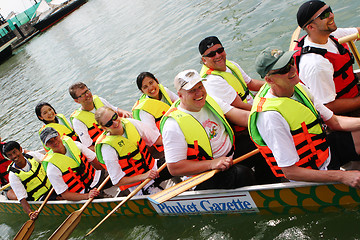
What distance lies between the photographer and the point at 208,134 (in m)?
3.48

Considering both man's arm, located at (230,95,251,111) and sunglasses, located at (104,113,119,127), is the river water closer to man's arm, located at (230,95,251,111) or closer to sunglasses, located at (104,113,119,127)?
man's arm, located at (230,95,251,111)

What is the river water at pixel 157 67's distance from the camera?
151 inches

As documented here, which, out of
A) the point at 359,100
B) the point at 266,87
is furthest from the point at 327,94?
the point at 266,87

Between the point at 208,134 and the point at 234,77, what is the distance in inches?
42.6

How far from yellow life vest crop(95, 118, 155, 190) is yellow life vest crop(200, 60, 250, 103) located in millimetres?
1202

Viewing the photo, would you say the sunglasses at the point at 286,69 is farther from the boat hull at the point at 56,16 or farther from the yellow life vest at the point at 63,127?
the boat hull at the point at 56,16

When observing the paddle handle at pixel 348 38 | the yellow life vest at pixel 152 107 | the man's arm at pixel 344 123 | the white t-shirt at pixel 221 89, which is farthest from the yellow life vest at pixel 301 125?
the yellow life vest at pixel 152 107

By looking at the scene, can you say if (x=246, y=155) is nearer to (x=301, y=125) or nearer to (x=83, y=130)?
(x=301, y=125)

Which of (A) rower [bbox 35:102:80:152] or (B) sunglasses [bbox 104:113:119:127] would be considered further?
(A) rower [bbox 35:102:80:152]

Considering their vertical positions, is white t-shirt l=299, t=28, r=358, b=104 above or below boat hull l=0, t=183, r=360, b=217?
above

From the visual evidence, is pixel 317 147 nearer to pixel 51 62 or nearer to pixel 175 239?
pixel 175 239

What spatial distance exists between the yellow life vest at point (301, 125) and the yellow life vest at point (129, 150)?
1.92 m

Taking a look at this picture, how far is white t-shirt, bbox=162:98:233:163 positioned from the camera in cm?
329

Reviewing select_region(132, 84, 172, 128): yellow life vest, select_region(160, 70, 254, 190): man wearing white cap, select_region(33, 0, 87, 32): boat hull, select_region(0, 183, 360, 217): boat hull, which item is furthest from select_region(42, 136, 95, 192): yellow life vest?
select_region(33, 0, 87, 32): boat hull
